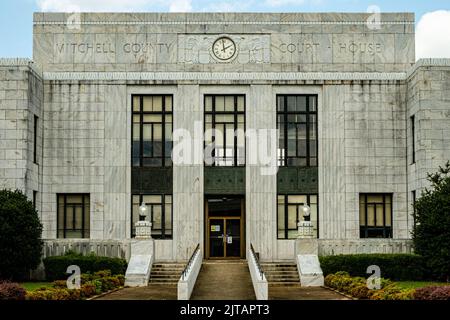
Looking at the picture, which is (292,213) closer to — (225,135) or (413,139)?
(225,135)

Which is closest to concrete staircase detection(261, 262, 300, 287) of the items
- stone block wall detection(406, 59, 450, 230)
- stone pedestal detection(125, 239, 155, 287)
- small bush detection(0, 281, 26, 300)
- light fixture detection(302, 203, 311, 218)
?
light fixture detection(302, 203, 311, 218)

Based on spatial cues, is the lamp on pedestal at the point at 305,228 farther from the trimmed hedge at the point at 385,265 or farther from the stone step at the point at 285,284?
the stone step at the point at 285,284

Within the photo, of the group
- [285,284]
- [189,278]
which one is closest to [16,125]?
[189,278]

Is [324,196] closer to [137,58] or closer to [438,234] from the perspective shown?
[438,234]

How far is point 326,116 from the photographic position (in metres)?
40.2

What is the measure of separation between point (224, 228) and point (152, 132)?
617 centimetres

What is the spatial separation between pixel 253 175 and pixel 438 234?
10284mm

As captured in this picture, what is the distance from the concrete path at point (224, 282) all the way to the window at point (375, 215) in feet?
22.0

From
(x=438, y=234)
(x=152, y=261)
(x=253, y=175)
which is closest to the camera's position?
(x=438, y=234)

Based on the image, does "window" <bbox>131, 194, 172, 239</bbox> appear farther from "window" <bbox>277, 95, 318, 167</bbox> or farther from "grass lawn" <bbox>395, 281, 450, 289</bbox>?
"grass lawn" <bbox>395, 281, 450, 289</bbox>

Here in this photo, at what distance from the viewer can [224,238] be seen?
40.2m

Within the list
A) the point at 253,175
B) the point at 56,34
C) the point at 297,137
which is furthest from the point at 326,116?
the point at 56,34

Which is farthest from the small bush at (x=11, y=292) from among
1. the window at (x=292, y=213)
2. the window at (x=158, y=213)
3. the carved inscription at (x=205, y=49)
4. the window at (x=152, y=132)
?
the carved inscription at (x=205, y=49)

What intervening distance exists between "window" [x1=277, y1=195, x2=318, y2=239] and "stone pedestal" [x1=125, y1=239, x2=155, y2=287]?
7.49 m
